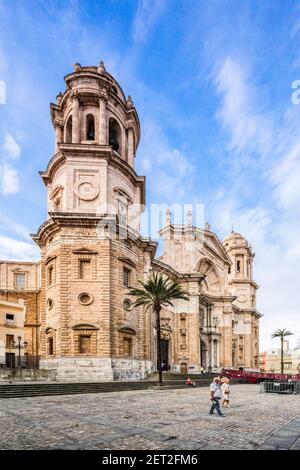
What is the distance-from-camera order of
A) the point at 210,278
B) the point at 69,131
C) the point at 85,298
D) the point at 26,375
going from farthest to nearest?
the point at 210,278 < the point at 69,131 < the point at 85,298 < the point at 26,375

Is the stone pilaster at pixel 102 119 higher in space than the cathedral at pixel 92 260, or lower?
higher

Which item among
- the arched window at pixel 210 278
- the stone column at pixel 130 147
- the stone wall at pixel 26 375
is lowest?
the stone wall at pixel 26 375

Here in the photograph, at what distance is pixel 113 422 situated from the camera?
40.0 ft

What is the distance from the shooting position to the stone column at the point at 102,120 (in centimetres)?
3691

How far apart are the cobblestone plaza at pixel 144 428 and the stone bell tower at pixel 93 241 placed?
614 inches

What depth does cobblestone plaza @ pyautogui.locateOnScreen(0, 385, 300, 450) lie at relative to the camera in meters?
9.13

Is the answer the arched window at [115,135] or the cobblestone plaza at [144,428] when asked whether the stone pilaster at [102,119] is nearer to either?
the arched window at [115,135]

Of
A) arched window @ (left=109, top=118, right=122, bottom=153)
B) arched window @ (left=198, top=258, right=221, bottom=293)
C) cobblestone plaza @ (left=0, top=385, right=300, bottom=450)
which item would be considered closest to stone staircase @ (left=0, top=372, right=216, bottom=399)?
cobblestone plaza @ (left=0, top=385, right=300, bottom=450)

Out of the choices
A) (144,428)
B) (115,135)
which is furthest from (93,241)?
(144,428)

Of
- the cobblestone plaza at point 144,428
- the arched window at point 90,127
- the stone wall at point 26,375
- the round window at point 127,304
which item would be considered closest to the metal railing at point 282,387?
the cobblestone plaza at point 144,428

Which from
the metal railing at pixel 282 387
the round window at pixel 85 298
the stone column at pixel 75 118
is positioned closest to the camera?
the metal railing at pixel 282 387

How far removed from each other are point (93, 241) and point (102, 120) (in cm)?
1149

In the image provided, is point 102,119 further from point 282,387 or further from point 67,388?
point 282,387

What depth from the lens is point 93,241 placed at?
33.3 meters
